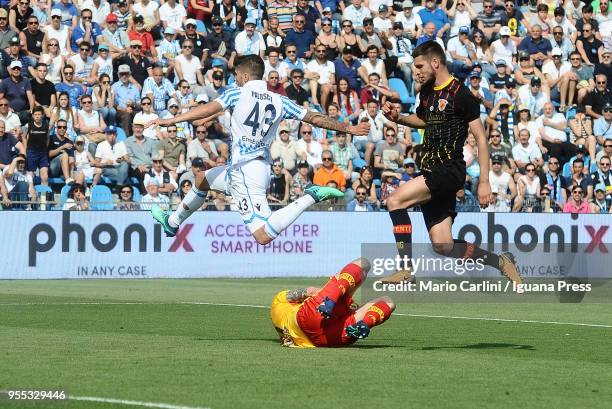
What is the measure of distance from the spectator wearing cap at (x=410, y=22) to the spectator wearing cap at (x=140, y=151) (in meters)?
8.57

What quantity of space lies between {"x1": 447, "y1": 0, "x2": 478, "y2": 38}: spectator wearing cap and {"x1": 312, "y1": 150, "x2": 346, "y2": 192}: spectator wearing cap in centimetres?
727

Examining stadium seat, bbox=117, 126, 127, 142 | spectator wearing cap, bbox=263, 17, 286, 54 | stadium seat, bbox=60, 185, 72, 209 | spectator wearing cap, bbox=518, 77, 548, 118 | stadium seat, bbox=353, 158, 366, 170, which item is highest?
spectator wearing cap, bbox=263, 17, 286, 54

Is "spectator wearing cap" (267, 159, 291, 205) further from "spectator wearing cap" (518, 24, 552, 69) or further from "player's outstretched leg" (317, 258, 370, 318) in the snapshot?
"player's outstretched leg" (317, 258, 370, 318)

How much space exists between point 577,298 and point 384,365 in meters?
12.3

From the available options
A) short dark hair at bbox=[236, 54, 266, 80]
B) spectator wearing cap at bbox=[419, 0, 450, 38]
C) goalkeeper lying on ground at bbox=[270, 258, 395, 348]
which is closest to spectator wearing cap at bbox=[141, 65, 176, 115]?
spectator wearing cap at bbox=[419, 0, 450, 38]

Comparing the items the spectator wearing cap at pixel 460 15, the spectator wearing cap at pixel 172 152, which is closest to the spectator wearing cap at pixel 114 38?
the spectator wearing cap at pixel 172 152

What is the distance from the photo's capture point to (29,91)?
1045 inches

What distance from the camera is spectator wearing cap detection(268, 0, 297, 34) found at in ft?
102

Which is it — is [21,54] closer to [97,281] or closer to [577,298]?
[97,281]

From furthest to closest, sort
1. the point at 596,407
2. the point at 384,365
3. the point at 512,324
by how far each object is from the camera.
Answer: the point at 512,324 → the point at 384,365 → the point at 596,407

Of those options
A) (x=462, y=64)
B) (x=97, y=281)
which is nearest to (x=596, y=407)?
(x=97, y=281)

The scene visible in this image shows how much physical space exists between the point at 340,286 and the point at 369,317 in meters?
0.38

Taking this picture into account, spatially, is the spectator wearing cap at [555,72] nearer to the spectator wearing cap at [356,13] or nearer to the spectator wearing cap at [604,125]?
the spectator wearing cap at [604,125]

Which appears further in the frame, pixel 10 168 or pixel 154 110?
pixel 154 110
